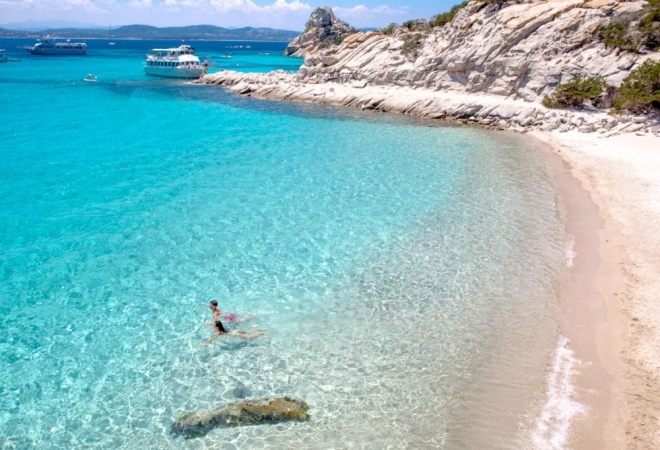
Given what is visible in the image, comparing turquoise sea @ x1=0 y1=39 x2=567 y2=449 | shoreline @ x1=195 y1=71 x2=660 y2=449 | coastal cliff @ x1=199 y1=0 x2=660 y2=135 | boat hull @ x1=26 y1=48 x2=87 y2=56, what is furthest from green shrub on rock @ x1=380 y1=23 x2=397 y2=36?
boat hull @ x1=26 y1=48 x2=87 y2=56

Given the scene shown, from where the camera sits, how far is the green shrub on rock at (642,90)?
1157 inches

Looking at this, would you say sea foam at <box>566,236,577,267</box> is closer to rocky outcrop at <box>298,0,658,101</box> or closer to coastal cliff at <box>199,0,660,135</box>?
coastal cliff at <box>199,0,660,135</box>

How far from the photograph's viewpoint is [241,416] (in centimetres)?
853

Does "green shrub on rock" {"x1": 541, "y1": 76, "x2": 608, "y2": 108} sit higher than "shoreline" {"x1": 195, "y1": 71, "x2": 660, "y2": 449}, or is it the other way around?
"green shrub on rock" {"x1": 541, "y1": 76, "x2": 608, "y2": 108}

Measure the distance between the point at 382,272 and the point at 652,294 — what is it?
7083mm

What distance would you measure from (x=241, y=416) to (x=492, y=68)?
1580 inches

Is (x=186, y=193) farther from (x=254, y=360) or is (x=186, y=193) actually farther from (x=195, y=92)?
(x=195, y=92)

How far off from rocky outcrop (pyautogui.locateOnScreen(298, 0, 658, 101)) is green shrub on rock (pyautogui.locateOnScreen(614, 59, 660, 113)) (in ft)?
8.73

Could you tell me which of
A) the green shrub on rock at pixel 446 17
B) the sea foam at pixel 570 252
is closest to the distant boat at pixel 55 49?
the green shrub on rock at pixel 446 17

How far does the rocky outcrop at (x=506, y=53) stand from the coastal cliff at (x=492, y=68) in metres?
0.08

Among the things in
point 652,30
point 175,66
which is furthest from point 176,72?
point 652,30

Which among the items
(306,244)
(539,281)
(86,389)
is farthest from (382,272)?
(86,389)

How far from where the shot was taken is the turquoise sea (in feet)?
28.8

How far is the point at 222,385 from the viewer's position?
948 centimetres
